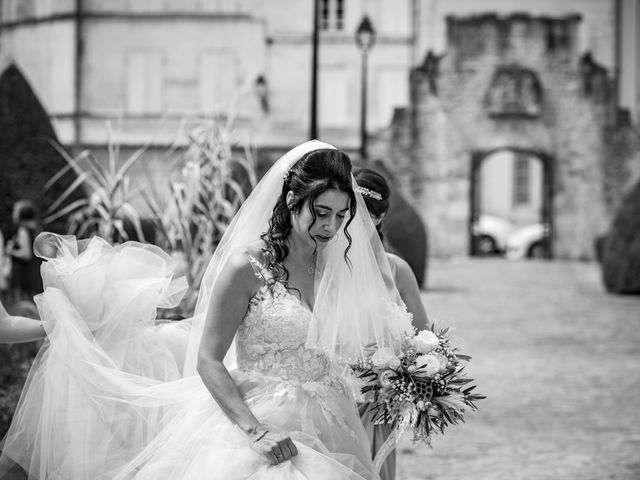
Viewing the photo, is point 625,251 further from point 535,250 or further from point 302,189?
point 302,189

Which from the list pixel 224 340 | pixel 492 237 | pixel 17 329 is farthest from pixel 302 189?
pixel 492 237

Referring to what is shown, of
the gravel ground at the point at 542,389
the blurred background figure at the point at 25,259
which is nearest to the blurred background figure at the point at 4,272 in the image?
the blurred background figure at the point at 25,259

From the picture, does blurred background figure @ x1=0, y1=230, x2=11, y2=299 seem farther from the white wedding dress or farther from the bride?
the bride

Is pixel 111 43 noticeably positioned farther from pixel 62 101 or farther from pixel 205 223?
pixel 205 223

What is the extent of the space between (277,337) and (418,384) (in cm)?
47

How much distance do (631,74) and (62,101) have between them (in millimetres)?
17902

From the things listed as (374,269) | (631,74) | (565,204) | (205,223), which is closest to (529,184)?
(631,74)

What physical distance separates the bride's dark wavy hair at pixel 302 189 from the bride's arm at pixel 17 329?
104 centimetres

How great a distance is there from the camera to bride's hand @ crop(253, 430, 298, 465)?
132 inches

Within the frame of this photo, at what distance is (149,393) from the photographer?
4.00 m

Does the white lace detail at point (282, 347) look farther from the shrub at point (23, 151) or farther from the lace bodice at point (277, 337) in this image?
the shrub at point (23, 151)

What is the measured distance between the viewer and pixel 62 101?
36.9 metres

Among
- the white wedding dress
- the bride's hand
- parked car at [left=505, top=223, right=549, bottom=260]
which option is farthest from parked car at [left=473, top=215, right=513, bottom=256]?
the bride's hand

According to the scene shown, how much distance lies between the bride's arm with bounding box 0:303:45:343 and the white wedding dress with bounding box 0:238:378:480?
57mm
